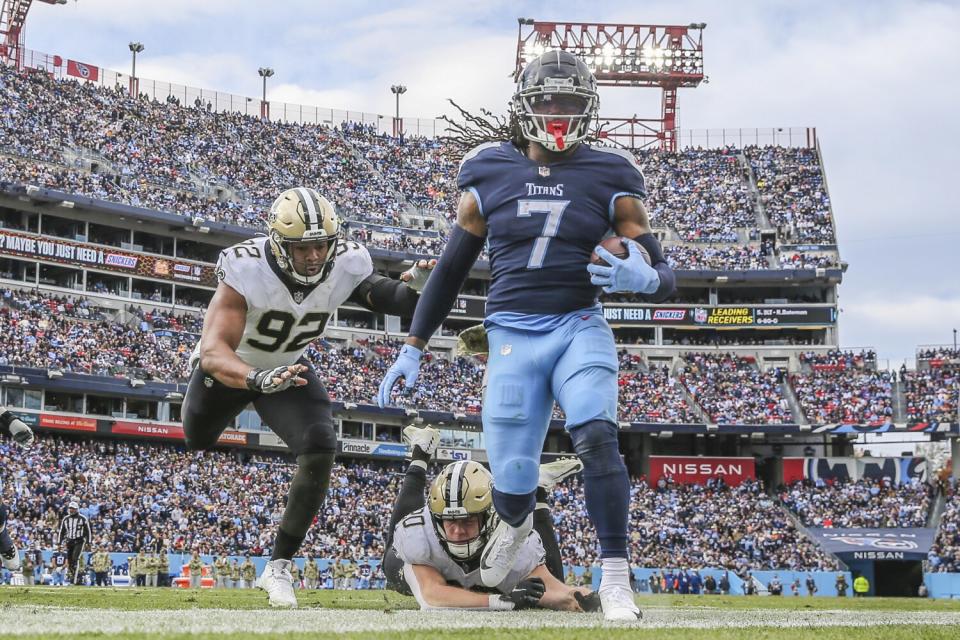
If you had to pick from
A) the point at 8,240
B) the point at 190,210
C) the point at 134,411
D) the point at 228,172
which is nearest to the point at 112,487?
the point at 134,411

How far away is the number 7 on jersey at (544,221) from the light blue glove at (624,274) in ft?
1.34

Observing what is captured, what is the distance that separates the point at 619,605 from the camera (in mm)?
5770

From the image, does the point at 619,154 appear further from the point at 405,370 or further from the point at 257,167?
the point at 257,167

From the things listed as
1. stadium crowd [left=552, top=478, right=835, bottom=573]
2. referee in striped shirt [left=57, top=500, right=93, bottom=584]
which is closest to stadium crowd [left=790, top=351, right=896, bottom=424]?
stadium crowd [left=552, top=478, right=835, bottom=573]

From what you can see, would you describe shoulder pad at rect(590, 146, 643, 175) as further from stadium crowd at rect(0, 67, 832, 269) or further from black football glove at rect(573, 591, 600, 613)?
stadium crowd at rect(0, 67, 832, 269)

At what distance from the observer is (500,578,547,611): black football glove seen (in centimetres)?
691

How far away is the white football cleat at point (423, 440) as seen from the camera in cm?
1031

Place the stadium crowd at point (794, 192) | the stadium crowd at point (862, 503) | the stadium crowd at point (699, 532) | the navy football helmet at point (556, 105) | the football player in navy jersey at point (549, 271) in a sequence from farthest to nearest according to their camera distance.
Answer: the stadium crowd at point (794, 192), the stadium crowd at point (862, 503), the stadium crowd at point (699, 532), the navy football helmet at point (556, 105), the football player in navy jersey at point (549, 271)

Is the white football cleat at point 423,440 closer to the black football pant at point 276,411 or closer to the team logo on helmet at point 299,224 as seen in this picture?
the black football pant at point 276,411

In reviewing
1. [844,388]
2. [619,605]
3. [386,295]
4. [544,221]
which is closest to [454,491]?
[386,295]

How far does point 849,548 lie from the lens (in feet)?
129

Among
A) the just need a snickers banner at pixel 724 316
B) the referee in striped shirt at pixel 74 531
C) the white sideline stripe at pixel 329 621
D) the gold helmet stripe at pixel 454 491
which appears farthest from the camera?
the just need a snickers banner at pixel 724 316

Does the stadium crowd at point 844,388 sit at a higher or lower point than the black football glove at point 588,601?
higher

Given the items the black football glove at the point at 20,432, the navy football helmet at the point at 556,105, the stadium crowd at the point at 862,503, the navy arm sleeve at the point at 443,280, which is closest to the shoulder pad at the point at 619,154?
the navy football helmet at the point at 556,105
